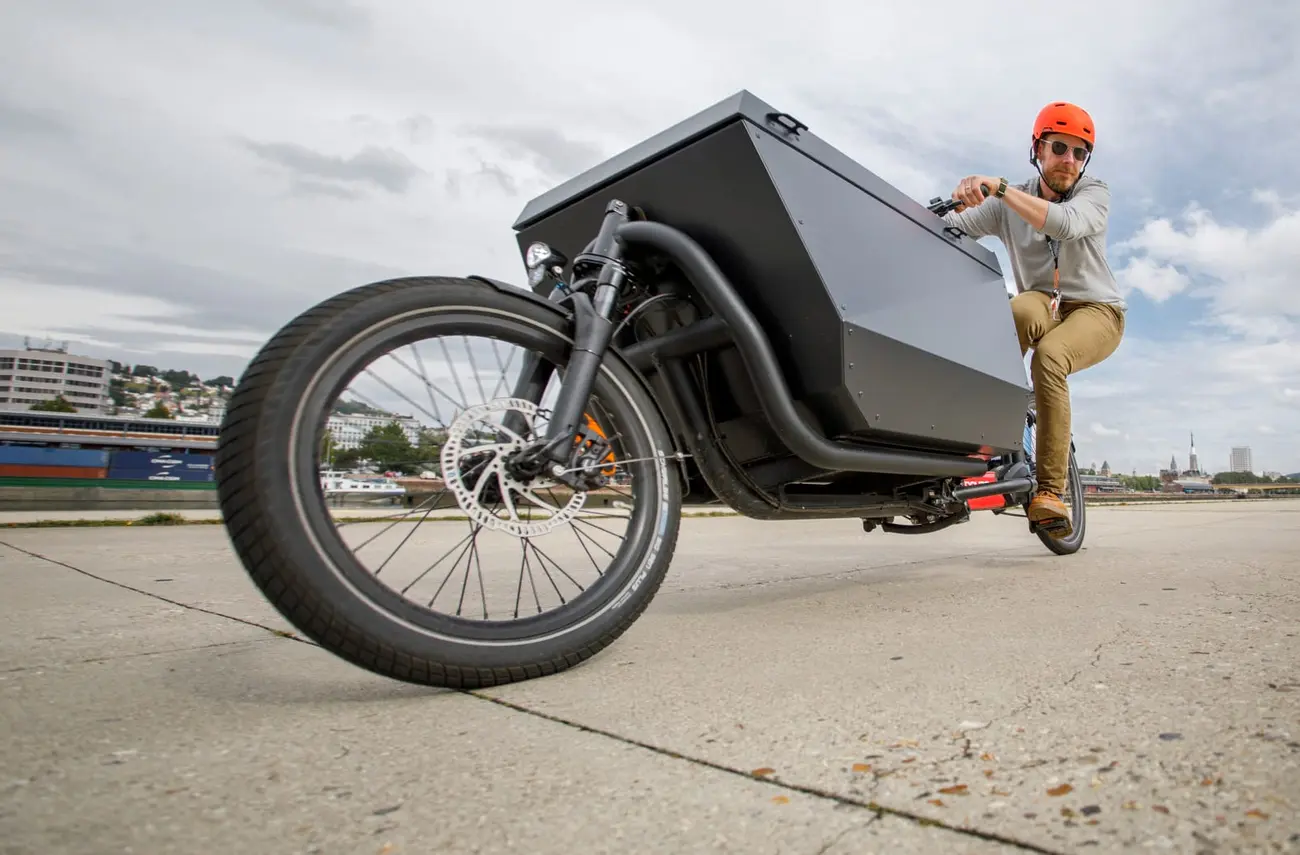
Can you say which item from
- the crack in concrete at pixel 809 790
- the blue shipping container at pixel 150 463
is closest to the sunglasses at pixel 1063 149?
the crack in concrete at pixel 809 790

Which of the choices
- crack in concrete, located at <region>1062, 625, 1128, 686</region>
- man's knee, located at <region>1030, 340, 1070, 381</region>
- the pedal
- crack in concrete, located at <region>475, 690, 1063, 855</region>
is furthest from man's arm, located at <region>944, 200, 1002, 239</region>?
crack in concrete, located at <region>475, 690, 1063, 855</region>

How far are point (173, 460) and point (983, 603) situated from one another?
3732 cm

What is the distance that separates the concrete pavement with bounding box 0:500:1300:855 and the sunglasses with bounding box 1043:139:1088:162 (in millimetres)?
→ 1863

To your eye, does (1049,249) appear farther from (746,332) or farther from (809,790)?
(809,790)

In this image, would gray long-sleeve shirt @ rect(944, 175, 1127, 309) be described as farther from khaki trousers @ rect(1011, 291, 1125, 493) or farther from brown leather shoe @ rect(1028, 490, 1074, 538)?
brown leather shoe @ rect(1028, 490, 1074, 538)

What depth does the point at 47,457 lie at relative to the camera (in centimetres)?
2828

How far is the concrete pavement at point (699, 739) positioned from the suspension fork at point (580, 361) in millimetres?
526

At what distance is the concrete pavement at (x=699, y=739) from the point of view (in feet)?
2.51

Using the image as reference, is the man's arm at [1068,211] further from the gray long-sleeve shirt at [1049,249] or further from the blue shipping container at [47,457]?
the blue shipping container at [47,457]

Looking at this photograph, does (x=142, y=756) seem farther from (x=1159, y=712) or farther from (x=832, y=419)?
(x=832, y=419)

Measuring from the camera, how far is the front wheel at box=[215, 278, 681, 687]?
3.92ft

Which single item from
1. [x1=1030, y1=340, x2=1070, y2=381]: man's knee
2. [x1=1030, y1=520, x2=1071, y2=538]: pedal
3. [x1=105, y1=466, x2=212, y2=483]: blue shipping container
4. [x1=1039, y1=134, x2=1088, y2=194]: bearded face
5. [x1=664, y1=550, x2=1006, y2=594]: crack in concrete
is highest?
[x1=1039, y1=134, x2=1088, y2=194]: bearded face

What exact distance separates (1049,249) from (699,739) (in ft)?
9.62

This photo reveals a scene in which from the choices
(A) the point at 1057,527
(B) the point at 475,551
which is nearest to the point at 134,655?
(B) the point at 475,551
